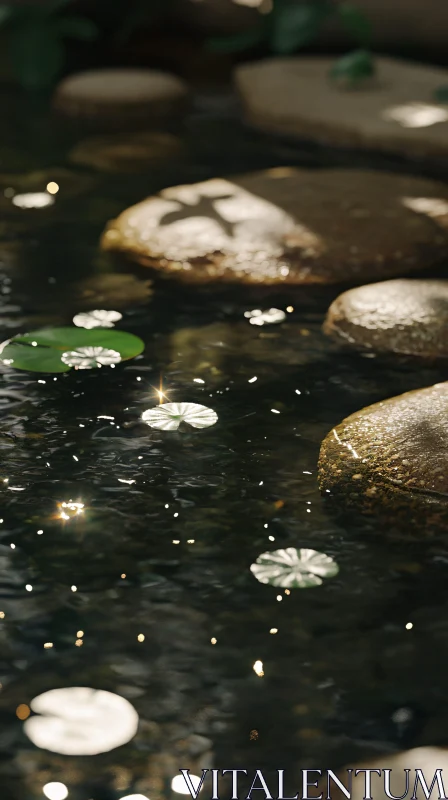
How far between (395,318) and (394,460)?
0.91m

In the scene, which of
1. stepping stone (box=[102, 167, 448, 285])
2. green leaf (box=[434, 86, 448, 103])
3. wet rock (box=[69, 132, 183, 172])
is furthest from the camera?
green leaf (box=[434, 86, 448, 103])

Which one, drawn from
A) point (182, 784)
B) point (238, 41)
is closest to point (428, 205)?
point (182, 784)

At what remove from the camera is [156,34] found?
7867mm

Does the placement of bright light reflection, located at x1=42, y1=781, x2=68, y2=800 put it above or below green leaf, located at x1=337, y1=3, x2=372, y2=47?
below

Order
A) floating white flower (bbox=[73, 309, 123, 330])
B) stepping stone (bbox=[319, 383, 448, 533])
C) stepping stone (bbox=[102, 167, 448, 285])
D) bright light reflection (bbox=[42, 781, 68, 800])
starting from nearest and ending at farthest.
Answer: bright light reflection (bbox=[42, 781, 68, 800]), stepping stone (bbox=[319, 383, 448, 533]), floating white flower (bbox=[73, 309, 123, 330]), stepping stone (bbox=[102, 167, 448, 285])

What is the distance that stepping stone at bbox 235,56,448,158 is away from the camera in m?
5.53

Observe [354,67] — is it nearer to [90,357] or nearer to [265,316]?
[265,316]

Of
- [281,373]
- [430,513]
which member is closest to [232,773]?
[430,513]

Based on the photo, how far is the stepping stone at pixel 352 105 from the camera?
5531mm

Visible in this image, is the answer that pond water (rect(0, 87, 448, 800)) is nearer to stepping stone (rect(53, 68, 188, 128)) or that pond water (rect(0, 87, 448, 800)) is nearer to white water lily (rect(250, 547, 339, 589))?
white water lily (rect(250, 547, 339, 589))

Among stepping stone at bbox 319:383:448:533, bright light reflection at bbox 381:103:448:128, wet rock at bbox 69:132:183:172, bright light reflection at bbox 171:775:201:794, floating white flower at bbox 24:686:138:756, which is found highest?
bright light reflection at bbox 381:103:448:128

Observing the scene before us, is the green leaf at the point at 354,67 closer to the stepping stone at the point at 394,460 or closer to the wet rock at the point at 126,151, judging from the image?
the wet rock at the point at 126,151

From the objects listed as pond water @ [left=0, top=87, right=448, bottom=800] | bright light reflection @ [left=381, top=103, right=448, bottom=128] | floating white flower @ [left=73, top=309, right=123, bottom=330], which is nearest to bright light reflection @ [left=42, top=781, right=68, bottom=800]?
pond water @ [left=0, top=87, right=448, bottom=800]

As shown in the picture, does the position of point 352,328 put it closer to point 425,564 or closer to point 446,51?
point 425,564
